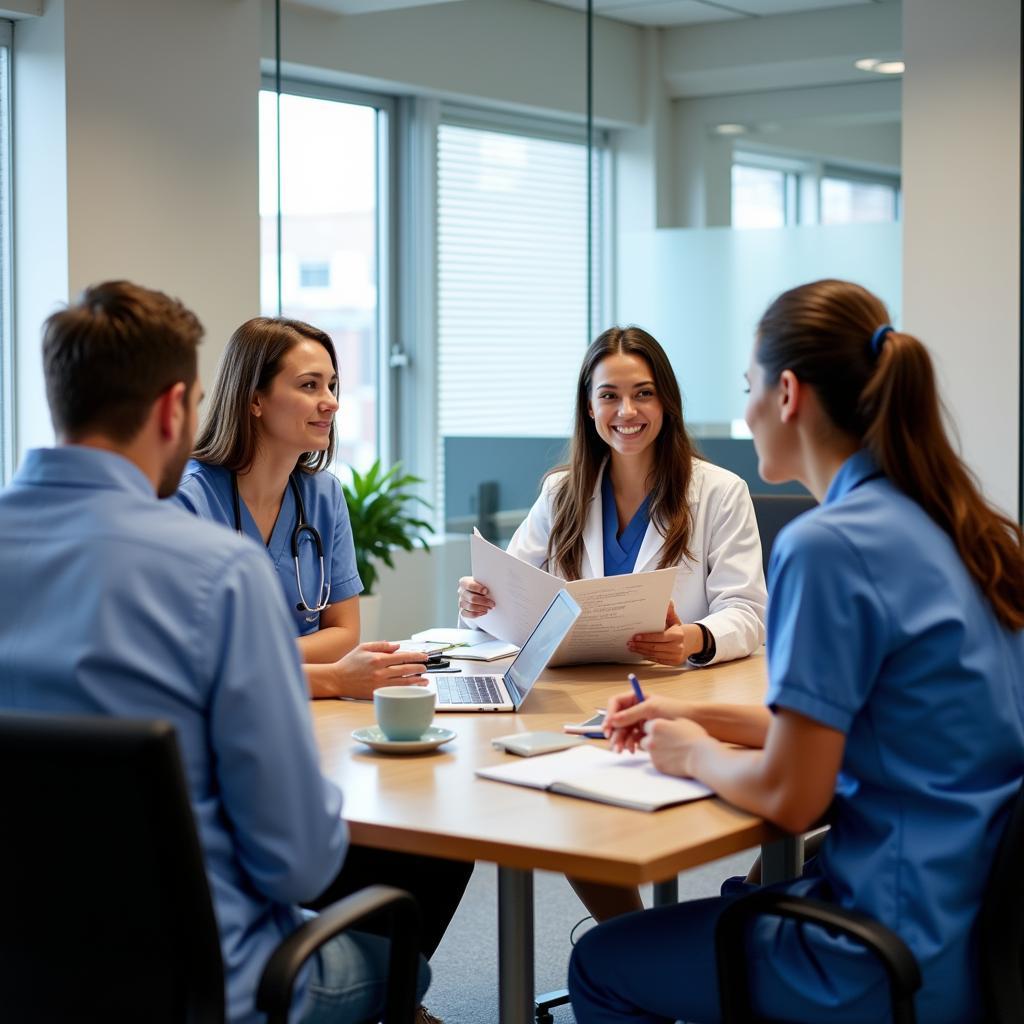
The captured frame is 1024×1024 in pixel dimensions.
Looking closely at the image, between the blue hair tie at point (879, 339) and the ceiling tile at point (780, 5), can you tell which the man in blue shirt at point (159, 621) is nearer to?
the blue hair tie at point (879, 339)

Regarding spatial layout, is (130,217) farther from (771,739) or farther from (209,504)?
(771,739)

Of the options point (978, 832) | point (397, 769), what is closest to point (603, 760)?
point (397, 769)

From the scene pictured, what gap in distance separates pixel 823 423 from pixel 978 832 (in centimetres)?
50

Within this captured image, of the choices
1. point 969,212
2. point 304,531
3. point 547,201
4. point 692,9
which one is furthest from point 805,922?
point 547,201

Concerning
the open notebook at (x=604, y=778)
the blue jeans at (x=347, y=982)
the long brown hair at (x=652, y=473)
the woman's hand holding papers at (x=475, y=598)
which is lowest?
the blue jeans at (x=347, y=982)

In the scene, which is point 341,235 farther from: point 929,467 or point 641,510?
point 929,467

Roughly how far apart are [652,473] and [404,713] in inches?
44.7

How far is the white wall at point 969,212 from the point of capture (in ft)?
13.8

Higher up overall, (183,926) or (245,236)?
(245,236)

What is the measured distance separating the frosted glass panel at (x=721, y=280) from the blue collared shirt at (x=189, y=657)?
11.3 feet

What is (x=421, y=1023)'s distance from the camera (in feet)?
8.46

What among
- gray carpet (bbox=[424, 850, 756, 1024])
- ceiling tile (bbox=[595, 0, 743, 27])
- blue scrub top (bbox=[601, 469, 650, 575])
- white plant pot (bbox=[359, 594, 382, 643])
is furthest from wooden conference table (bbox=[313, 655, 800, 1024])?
ceiling tile (bbox=[595, 0, 743, 27])

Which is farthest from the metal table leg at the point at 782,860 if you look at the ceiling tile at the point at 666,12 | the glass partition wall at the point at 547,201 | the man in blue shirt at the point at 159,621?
the ceiling tile at the point at 666,12

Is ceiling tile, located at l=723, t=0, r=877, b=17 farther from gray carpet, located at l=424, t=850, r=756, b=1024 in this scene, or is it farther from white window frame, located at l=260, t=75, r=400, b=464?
gray carpet, located at l=424, t=850, r=756, b=1024
